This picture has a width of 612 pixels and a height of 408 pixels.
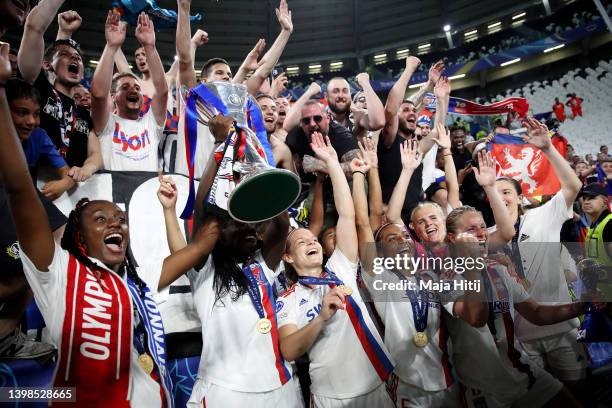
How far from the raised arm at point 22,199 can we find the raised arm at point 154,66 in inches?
72.3

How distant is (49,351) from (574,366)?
10.1 feet

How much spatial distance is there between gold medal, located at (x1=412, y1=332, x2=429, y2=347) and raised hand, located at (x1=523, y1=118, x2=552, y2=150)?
171cm

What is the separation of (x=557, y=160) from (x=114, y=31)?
3236mm

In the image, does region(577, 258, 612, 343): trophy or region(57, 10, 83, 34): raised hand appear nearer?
region(577, 258, 612, 343): trophy

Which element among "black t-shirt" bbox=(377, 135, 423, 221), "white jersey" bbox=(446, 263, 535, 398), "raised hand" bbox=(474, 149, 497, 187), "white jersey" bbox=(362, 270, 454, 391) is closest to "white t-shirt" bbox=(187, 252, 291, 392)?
"white jersey" bbox=(362, 270, 454, 391)

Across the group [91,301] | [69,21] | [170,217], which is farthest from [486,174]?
[69,21]

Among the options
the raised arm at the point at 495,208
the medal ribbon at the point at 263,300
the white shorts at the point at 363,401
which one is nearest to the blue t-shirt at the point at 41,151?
the medal ribbon at the point at 263,300

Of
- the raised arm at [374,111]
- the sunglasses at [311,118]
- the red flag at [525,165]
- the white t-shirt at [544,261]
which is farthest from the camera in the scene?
the red flag at [525,165]

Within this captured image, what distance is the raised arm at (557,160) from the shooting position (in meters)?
3.14

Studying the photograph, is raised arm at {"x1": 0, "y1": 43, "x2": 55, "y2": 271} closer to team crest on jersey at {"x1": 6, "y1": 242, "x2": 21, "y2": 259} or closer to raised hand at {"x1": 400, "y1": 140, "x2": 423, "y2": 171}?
team crest on jersey at {"x1": 6, "y1": 242, "x2": 21, "y2": 259}

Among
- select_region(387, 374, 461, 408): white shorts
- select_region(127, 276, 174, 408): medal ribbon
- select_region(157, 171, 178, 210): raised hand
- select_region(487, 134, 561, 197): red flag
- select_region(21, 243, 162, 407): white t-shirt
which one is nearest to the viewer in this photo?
select_region(21, 243, 162, 407): white t-shirt

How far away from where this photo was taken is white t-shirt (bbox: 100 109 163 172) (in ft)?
10.2

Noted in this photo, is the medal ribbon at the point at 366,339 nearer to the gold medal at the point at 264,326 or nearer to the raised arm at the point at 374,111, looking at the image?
the gold medal at the point at 264,326

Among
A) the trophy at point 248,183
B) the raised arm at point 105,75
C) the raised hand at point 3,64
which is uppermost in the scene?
the raised arm at point 105,75
